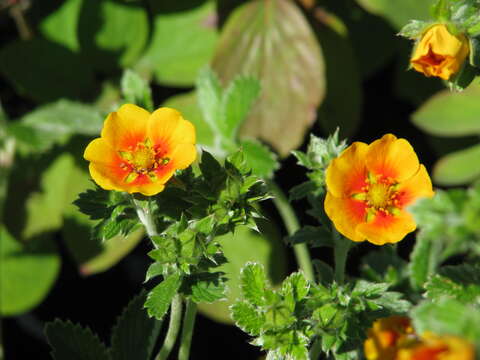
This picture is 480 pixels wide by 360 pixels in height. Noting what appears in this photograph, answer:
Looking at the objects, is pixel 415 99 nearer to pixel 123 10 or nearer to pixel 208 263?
pixel 123 10

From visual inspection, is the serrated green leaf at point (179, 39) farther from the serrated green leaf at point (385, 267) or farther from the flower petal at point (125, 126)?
the flower petal at point (125, 126)

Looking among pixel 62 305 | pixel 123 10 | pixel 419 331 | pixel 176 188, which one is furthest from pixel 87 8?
pixel 419 331

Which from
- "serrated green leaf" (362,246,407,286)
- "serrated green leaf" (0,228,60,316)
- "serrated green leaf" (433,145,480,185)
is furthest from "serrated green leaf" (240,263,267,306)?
"serrated green leaf" (0,228,60,316)

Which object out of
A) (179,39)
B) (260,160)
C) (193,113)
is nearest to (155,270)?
(260,160)

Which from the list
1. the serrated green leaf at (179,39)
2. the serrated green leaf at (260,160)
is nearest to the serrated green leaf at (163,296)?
the serrated green leaf at (260,160)

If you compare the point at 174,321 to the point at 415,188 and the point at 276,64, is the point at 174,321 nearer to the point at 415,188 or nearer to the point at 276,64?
the point at 415,188

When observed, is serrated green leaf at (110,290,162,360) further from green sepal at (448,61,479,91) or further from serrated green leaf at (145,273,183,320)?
green sepal at (448,61,479,91)
